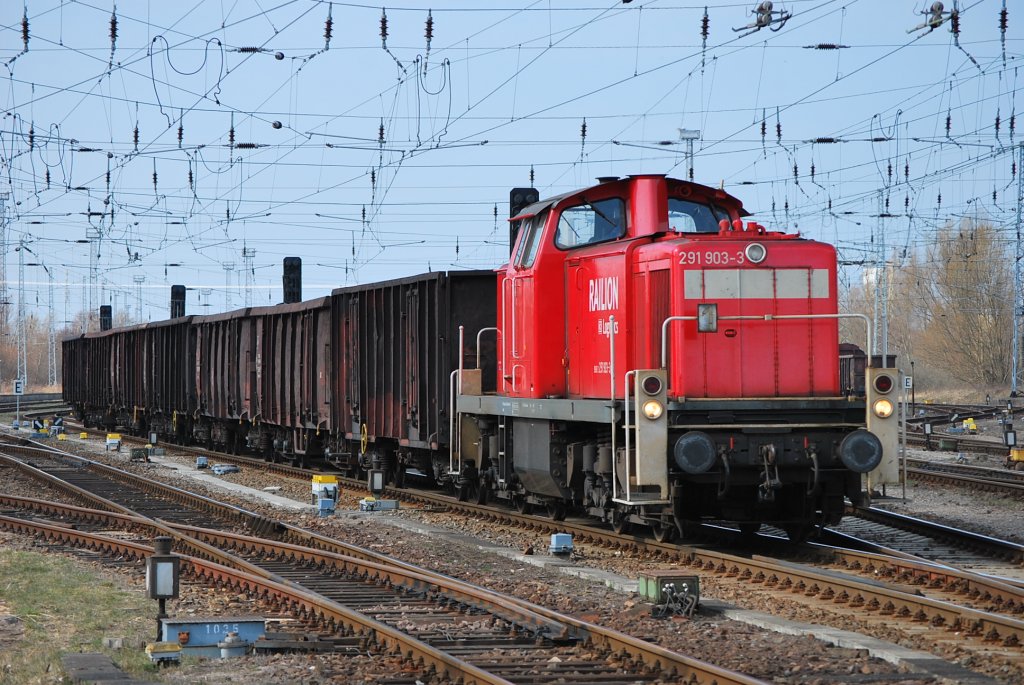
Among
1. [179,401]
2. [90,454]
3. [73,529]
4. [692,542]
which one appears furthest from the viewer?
[179,401]

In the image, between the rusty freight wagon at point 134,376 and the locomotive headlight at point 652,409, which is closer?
the locomotive headlight at point 652,409

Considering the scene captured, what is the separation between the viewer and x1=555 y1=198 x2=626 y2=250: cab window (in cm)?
1299

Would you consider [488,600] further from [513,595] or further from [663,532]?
[663,532]

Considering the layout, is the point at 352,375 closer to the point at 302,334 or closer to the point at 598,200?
the point at 302,334

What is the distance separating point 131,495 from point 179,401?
14.8 meters

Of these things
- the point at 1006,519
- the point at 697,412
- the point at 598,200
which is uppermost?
the point at 598,200

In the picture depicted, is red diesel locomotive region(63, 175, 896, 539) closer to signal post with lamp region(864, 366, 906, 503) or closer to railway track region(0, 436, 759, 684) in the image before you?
signal post with lamp region(864, 366, 906, 503)

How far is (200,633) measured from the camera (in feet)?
26.7

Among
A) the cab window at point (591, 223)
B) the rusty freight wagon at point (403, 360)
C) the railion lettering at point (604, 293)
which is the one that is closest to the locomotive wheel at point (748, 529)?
the railion lettering at point (604, 293)

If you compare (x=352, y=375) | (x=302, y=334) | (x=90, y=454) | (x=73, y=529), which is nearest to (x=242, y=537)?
(x=73, y=529)

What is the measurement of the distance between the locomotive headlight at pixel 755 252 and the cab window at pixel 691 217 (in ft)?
3.65

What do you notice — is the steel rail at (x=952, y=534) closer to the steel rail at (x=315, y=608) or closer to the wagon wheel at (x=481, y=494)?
the wagon wheel at (x=481, y=494)

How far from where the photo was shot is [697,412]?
11.3 m

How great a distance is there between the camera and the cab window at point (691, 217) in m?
12.7
